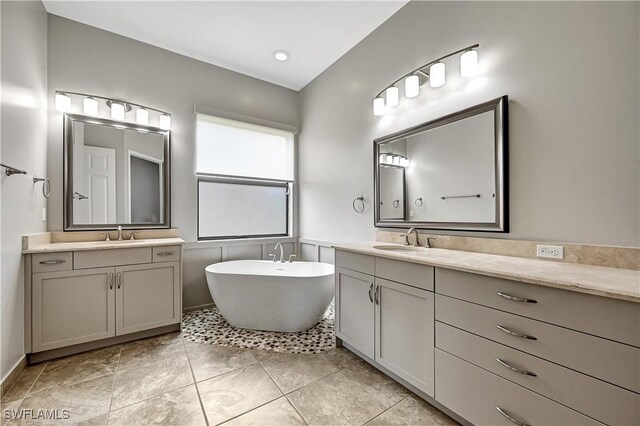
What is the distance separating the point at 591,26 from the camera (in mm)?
1385

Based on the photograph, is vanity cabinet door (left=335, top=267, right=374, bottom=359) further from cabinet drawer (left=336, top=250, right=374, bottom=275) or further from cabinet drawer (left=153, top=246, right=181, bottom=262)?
cabinet drawer (left=153, top=246, right=181, bottom=262)

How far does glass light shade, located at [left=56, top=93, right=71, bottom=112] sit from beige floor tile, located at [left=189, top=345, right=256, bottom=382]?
255 centimetres

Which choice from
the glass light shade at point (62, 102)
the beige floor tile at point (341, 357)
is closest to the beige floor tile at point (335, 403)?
the beige floor tile at point (341, 357)

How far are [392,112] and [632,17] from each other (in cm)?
148

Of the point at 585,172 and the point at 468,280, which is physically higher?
the point at 585,172

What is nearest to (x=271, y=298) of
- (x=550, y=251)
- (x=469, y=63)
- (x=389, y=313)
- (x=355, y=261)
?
(x=355, y=261)

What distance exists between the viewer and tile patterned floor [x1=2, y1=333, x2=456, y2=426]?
4.91 feet

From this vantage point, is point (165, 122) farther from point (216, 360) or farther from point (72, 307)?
point (216, 360)

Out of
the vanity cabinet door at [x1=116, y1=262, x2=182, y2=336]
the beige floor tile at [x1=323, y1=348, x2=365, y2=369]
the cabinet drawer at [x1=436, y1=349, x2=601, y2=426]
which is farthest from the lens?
the vanity cabinet door at [x1=116, y1=262, x2=182, y2=336]

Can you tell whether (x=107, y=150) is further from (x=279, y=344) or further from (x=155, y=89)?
(x=279, y=344)

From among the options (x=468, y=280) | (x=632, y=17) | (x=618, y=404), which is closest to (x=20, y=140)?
(x=468, y=280)

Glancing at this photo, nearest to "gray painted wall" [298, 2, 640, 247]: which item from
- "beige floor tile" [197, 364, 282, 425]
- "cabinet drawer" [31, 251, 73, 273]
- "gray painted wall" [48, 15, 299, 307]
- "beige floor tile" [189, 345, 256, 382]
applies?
"beige floor tile" [197, 364, 282, 425]

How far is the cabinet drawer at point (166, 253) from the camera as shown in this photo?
8.21ft

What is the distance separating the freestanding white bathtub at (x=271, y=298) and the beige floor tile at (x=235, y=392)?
1.92ft
